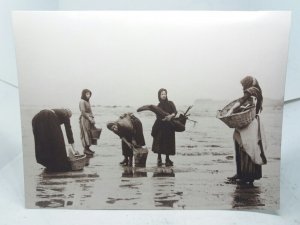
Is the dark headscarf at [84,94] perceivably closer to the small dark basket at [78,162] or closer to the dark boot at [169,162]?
the small dark basket at [78,162]

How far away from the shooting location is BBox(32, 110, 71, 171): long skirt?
3.76 ft

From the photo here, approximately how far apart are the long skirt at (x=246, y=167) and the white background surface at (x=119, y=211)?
13 centimetres

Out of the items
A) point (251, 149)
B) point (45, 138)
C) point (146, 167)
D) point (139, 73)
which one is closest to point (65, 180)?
point (45, 138)

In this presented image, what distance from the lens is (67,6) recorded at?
4.73ft

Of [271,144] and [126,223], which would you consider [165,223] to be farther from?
[271,144]

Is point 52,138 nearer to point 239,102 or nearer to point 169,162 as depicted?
point 169,162

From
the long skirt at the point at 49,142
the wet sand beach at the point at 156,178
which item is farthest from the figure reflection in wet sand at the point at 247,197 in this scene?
the long skirt at the point at 49,142

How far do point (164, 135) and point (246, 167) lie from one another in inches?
11.9

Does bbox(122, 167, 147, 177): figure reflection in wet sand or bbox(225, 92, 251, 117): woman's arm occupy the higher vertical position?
bbox(225, 92, 251, 117): woman's arm

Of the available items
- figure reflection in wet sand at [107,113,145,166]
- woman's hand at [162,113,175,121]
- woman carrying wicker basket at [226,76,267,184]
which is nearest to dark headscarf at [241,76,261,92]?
woman carrying wicker basket at [226,76,267,184]

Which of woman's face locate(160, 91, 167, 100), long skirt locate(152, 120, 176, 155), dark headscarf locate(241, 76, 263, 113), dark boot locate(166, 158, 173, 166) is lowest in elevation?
dark boot locate(166, 158, 173, 166)

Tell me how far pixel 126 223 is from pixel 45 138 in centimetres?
40

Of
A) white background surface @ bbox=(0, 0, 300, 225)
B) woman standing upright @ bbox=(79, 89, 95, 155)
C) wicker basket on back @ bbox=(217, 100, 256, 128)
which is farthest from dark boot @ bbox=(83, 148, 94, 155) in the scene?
wicker basket on back @ bbox=(217, 100, 256, 128)

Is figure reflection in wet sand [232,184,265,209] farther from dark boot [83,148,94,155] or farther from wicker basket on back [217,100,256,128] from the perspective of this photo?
dark boot [83,148,94,155]
